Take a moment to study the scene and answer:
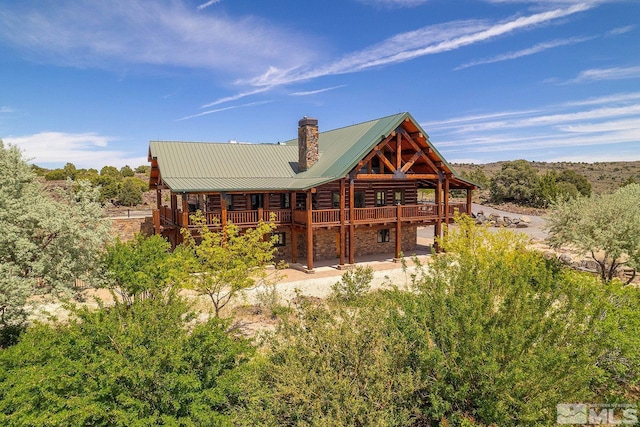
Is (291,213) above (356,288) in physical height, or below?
above

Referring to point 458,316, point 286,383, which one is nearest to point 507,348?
point 458,316

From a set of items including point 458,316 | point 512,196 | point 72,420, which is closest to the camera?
point 72,420

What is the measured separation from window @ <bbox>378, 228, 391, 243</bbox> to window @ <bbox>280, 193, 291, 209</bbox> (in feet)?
24.6

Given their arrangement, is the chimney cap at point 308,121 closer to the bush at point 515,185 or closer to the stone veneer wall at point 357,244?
the stone veneer wall at point 357,244

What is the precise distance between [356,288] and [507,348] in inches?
389

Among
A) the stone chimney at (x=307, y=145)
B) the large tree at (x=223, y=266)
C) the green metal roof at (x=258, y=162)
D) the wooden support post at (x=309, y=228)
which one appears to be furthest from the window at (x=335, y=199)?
the large tree at (x=223, y=266)

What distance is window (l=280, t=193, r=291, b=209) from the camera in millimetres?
26641

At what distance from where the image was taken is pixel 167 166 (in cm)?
2373

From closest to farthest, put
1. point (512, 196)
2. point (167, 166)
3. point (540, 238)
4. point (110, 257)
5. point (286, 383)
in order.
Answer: point (286, 383) < point (110, 257) < point (167, 166) < point (540, 238) < point (512, 196)

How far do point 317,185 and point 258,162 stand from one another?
696cm

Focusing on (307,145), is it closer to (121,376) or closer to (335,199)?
(335,199)

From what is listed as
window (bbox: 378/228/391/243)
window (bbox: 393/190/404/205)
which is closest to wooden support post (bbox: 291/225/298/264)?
window (bbox: 378/228/391/243)

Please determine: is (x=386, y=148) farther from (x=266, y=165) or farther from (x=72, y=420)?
(x=72, y=420)

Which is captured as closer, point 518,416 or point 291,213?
point 518,416
